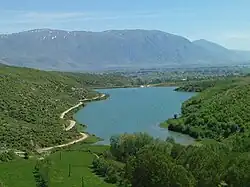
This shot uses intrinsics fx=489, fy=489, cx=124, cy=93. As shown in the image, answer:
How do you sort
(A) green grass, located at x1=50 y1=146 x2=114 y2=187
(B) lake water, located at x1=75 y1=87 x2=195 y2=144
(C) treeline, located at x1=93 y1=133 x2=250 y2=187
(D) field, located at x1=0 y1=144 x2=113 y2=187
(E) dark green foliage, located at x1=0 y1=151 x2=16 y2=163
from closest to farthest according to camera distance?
(C) treeline, located at x1=93 y1=133 x2=250 y2=187 < (D) field, located at x1=0 y1=144 x2=113 y2=187 < (A) green grass, located at x1=50 y1=146 x2=114 y2=187 < (E) dark green foliage, located at x1=0 y1=151 x2=16 y2=163 < (B) lake water, located at x1=75 y1=87 x2=195 y2=144

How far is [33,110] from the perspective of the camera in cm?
10525

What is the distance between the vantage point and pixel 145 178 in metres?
39.8

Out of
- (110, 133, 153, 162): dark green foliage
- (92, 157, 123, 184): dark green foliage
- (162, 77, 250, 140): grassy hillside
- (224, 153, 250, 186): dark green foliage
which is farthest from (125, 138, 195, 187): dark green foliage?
(162, 77, 250, 140): grassy hillside

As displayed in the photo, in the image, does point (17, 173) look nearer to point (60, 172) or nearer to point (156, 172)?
point (60, 172)

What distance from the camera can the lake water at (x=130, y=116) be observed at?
9669cm

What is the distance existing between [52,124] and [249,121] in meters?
38.0

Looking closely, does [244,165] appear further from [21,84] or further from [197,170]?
[21,84]

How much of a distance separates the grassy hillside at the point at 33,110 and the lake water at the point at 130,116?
6265mm

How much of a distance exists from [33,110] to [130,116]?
25915 mm

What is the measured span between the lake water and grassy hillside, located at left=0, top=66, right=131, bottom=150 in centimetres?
627

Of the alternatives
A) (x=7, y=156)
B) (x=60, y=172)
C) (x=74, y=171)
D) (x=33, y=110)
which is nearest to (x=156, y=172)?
(x=60, y=172)

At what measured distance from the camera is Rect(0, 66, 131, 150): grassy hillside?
3184 inches

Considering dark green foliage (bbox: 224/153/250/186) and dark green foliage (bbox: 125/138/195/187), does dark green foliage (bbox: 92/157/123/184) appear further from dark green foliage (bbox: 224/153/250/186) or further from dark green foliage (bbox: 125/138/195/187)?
dark green foliage (bbox: 224/153/250/186)

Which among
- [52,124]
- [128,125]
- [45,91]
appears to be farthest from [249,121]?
[45,91]
